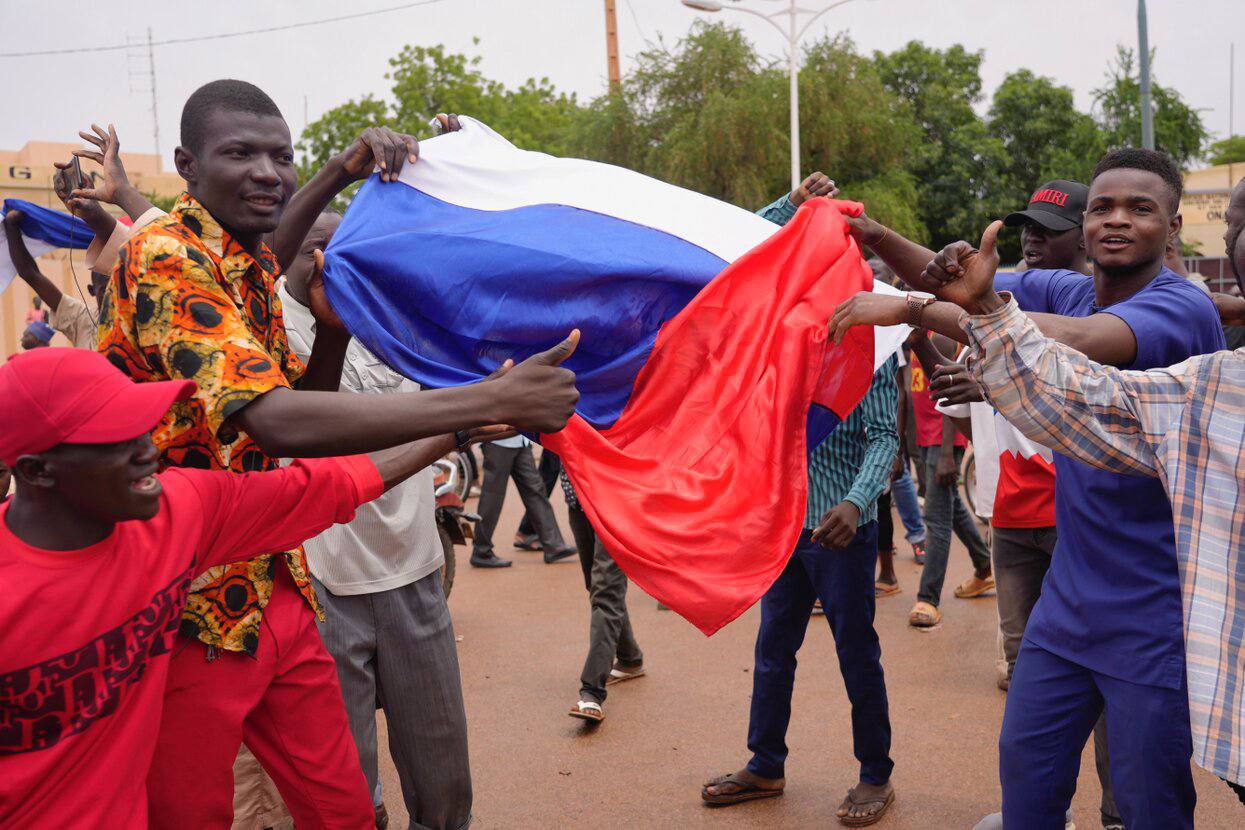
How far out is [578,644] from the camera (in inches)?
298

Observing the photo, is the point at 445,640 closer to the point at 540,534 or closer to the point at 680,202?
the point at 680,202

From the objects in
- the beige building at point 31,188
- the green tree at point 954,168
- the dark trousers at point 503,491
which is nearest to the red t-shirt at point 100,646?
the dark trousers at point 503,491

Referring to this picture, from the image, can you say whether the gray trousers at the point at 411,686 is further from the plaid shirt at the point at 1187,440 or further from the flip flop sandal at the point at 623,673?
the flip flop sandal at the point at 623,673

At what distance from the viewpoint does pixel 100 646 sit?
2.38 meters

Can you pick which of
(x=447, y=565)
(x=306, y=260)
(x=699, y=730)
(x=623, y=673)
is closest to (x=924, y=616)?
(x=623, y=673)

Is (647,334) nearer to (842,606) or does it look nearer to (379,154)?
(379,154)

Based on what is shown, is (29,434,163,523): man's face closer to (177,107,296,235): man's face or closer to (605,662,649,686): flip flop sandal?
(177,107,296,235): man's face

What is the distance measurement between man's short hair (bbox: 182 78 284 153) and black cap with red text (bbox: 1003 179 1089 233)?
336cm

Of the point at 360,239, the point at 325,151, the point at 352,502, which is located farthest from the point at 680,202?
the point at 325,151

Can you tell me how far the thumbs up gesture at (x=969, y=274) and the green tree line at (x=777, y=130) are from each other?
2311cm

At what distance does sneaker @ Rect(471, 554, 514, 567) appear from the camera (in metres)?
10.1

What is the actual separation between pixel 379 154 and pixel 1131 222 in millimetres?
2339

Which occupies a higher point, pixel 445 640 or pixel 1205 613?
pixel 1205 613

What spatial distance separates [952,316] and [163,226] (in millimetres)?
2008
